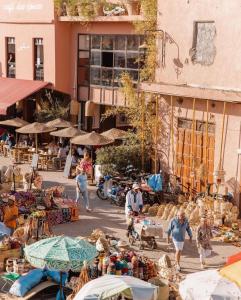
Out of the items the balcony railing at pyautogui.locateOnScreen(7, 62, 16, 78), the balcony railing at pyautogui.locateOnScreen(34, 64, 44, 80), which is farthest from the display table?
the balcony railing at pyautogui.locateOnScreen(7, 62, 16, 78)

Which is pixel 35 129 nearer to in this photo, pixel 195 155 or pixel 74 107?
pixel 74 107

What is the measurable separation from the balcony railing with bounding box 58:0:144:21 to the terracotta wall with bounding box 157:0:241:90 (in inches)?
163

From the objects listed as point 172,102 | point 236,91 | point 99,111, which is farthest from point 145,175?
point 99,111

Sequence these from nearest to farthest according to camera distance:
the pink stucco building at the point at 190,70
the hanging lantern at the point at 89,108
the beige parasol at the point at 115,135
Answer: the pink stucco building at the point at 190,70
the beige parasol at the point at 115,135
the hanging lantern at the point at 89,108

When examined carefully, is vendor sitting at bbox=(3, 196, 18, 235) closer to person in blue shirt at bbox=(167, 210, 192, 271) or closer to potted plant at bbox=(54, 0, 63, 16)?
person in blue shirt at bbox=(167, 210, 192, 271)

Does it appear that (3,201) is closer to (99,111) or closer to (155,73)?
(155,73)

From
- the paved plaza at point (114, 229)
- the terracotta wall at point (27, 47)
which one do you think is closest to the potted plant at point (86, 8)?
the terracotta wall at point (27, 47)

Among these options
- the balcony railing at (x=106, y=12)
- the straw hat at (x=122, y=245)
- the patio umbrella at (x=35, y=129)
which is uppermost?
the balcony railing at (x=106, y=12)

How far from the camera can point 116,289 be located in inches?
422

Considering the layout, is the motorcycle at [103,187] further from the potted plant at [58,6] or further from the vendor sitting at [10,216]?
the potted plant at [58,6]

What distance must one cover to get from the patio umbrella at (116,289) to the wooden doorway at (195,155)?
1017 cm

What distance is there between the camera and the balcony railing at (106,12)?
26.7 metres

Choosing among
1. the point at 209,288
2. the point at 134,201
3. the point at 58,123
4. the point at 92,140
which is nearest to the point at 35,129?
the point at 58,123

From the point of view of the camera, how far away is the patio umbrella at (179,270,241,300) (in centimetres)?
1066
